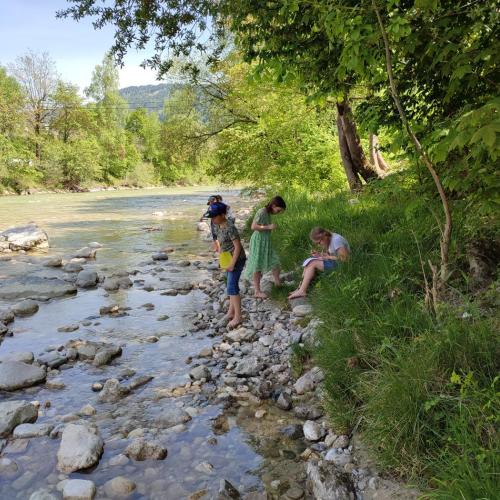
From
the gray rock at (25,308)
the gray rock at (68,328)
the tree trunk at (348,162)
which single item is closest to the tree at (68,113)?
the tree trunk at (348,162)

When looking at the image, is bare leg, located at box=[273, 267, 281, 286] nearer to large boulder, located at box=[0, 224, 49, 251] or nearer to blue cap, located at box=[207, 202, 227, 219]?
blue cap, located at box=[207, 202, 227, 219]

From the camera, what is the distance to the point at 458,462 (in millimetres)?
2418

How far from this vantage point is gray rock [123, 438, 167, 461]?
363 centimetres

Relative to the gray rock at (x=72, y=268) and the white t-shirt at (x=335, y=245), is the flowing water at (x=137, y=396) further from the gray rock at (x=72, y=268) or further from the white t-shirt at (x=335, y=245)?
the white t-shirt at (x=335, y=245)

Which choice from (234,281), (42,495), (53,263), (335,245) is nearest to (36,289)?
(53,263)

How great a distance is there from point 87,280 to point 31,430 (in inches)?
239

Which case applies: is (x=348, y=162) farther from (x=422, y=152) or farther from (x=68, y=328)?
(x=422, y=152)

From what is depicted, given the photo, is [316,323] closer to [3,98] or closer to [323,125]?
[323,125]

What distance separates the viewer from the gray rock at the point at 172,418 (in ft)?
13.6

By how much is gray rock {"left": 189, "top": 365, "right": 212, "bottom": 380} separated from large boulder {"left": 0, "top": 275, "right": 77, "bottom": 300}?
499 centimetres

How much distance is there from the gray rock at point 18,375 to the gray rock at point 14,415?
1.94 feet

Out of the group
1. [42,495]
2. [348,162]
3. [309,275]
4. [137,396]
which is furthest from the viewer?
[348,162]

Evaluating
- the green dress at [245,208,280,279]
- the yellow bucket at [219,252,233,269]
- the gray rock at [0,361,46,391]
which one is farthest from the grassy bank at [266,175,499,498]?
the gray rock at [0,361,46,391]

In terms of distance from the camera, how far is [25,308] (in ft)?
25.9
